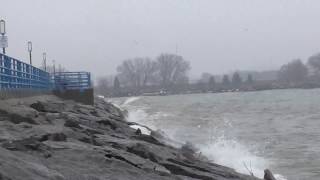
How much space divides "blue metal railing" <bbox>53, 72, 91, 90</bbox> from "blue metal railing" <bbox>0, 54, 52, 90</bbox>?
66.2 inches

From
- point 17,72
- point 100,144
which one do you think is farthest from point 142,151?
point 17,72

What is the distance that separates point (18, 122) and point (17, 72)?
9.95 m

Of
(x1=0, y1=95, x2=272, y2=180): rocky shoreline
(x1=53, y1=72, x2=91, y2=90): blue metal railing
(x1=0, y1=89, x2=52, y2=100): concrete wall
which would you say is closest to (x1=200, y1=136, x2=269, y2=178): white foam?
(x1=0, y1=95, x2=272, y2=180): rocky shoreline

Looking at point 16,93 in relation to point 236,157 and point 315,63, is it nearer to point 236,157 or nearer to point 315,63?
point 236,157

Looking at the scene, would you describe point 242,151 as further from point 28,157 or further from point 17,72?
point 28,157

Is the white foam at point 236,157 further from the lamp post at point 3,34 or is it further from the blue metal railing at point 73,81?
the blue metal railing at point 73,81

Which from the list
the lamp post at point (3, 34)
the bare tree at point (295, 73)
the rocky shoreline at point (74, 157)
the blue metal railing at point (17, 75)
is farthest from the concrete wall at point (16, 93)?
the bare tree at point (295, 73)

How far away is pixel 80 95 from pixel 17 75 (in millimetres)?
8028

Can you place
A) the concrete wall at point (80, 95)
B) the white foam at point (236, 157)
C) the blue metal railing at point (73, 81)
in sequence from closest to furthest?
the white foam at point (236, 157) < the concrete wall at point (80, 95) < the blue metal railing at point (73, 81)

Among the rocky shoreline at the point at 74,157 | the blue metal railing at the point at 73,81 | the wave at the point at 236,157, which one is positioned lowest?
the wave at the point at 236,157

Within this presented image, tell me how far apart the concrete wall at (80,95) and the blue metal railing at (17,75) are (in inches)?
40.8

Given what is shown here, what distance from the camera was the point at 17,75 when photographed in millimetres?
20094

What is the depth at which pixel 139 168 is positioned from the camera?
25.7 ft

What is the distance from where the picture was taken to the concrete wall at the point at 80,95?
91.2ft
